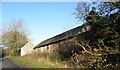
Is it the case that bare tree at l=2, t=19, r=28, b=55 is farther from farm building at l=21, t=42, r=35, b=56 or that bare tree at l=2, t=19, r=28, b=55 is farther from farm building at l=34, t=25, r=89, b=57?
farm building at l=34, t=25, r=89, b=57

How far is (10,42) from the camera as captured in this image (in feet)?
255

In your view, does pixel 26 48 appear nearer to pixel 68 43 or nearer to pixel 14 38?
pixel 14 38

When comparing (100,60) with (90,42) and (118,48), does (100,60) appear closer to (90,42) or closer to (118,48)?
(118,48)

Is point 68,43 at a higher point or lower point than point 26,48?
lower

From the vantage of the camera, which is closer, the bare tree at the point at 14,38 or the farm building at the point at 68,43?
the farm building at the point at 68,43

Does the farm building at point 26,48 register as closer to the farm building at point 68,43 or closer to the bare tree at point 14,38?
the bare tree at point 14,38

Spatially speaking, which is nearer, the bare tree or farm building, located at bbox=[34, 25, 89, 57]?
farm building, located at bbox=[34, 25, 89, 57]

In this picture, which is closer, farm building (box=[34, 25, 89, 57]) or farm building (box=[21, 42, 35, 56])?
farm building (box=[34, 25, 89, 57])

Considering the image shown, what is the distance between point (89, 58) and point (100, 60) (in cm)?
93

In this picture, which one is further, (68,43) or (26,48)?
(26,48)

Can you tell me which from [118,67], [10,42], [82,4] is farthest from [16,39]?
[118,67]

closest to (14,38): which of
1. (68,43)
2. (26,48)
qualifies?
(26,48)

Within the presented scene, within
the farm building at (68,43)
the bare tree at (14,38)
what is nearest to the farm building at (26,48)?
the bare tree at (14,38)

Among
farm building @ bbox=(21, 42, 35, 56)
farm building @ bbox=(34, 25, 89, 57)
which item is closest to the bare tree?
farm building @ bbox=(21, 42, 35, 56)
